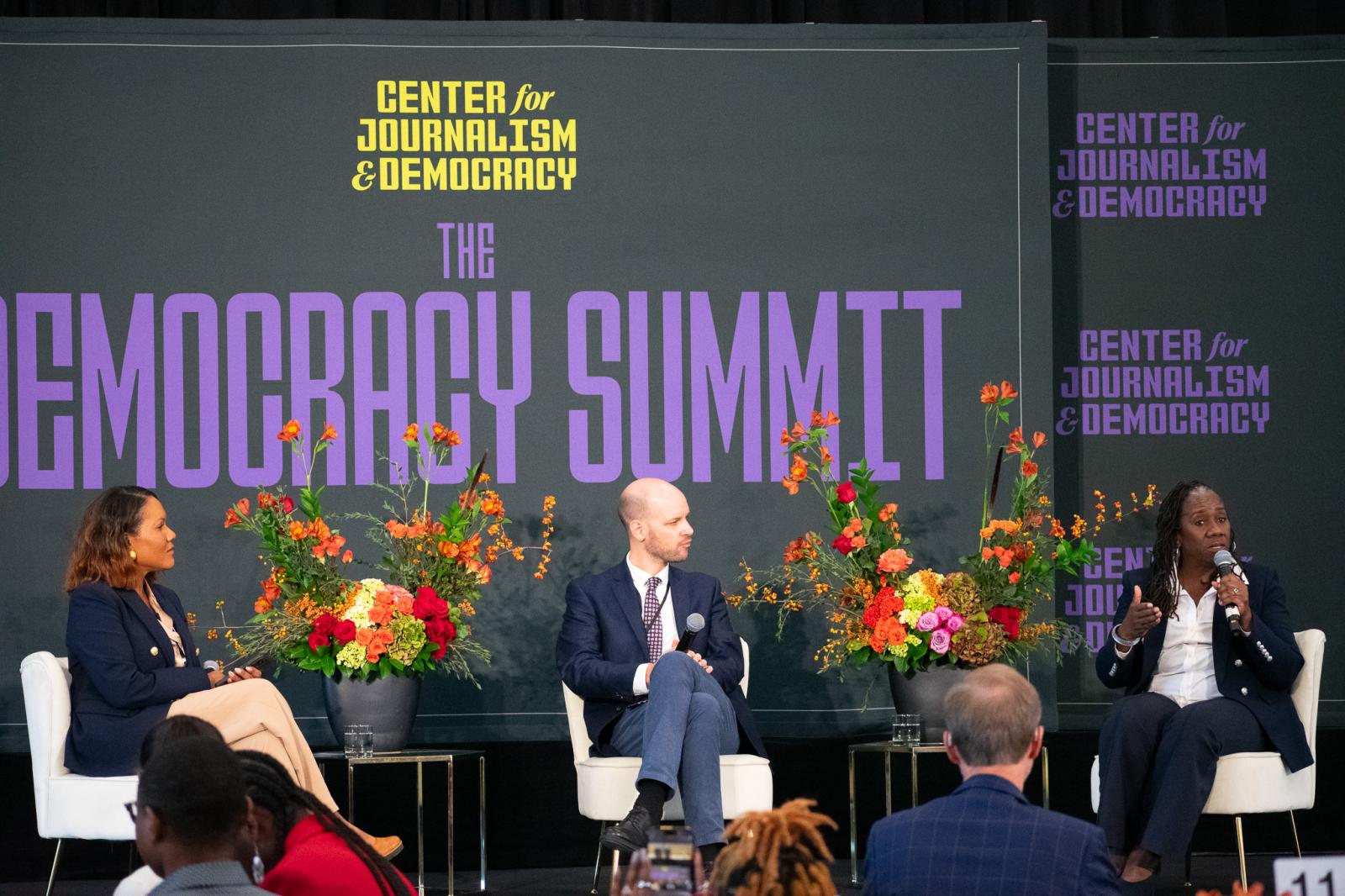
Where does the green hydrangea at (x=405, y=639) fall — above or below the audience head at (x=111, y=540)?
below

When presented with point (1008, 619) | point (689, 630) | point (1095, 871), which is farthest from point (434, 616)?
point (1095, 871)

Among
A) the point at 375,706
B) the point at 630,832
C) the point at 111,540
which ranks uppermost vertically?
the point at 111,540

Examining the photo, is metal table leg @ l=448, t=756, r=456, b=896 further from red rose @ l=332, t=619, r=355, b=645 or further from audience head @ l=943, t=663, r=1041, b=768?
audience head @ l=943, t=663, r=1041, b=768

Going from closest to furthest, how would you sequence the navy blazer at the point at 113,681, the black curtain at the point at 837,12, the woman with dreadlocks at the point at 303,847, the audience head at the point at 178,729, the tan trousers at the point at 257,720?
1. the woman with dreadlocks at the point at 303,847
2. the audience head at the point at 178,729
3. the tan trousers at the point at 257,720
4. the navy blazer at the point at 113,681
5. the black curtain at the point at 837,12

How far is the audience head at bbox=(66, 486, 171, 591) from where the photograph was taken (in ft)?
15.3

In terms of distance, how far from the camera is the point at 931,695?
5113 mm

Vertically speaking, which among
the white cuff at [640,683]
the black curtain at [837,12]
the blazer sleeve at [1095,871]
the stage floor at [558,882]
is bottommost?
the stage floor at [558,882]

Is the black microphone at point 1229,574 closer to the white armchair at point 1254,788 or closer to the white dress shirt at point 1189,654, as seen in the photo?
the white dress shirt at point 1189,654

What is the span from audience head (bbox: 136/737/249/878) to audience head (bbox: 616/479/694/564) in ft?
9.57

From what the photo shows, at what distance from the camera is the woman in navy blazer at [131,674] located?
14.6 feet

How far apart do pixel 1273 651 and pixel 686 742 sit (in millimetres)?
1734

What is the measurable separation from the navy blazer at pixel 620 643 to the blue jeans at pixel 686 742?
0.20m

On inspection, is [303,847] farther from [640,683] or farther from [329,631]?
[329,631]

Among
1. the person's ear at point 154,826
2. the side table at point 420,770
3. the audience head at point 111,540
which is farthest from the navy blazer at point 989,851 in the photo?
the audience head at point 111,540
